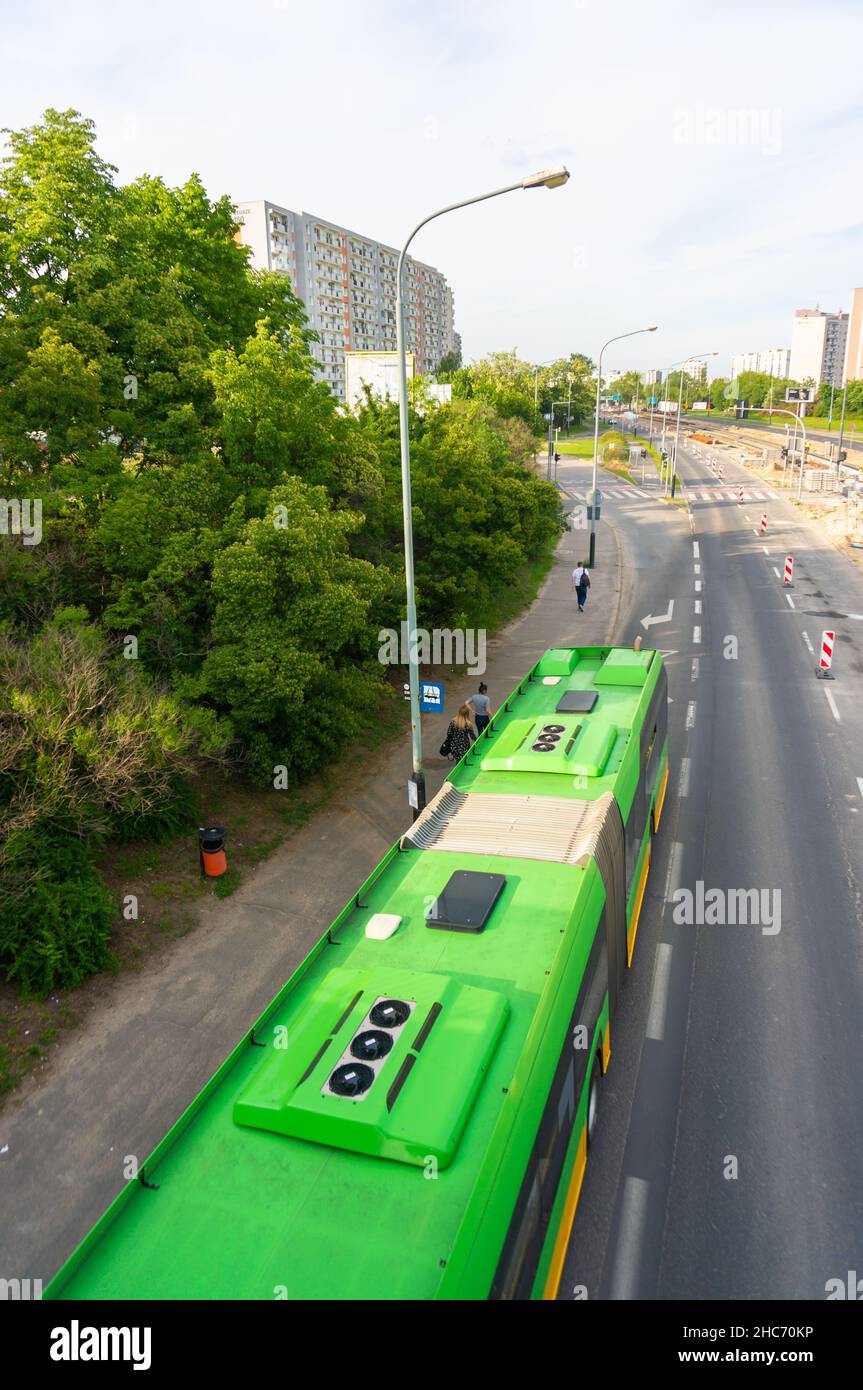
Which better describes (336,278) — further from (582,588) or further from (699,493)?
(582,588)

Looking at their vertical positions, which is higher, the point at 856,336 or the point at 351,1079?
the point at 856,336

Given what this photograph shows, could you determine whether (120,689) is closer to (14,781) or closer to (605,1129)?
(14,781)

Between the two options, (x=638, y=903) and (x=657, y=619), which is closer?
(x=638, y=903)

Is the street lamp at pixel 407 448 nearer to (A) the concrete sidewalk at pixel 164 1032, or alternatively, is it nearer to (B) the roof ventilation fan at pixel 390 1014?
(A) the concrete sidewalk at pixel 164 1032

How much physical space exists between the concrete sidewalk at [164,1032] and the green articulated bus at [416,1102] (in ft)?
11.5

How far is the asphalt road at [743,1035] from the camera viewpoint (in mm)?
7457

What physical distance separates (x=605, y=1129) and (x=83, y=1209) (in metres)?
5.26

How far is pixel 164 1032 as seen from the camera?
1045cm

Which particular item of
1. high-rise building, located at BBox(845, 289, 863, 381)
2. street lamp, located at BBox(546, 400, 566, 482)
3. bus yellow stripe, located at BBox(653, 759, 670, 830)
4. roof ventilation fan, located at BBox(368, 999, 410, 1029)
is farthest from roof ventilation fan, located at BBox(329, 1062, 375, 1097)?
high-rise building, located at BBox(845, 289, 863, 381)

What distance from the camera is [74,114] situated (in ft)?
59.1

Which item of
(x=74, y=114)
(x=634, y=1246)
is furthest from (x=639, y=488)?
(x=634, y=1246)

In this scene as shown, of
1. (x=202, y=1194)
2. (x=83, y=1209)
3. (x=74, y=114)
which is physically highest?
(x=74, y=114)

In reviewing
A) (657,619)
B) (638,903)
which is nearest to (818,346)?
(657,619)

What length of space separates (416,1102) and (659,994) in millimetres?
5985
